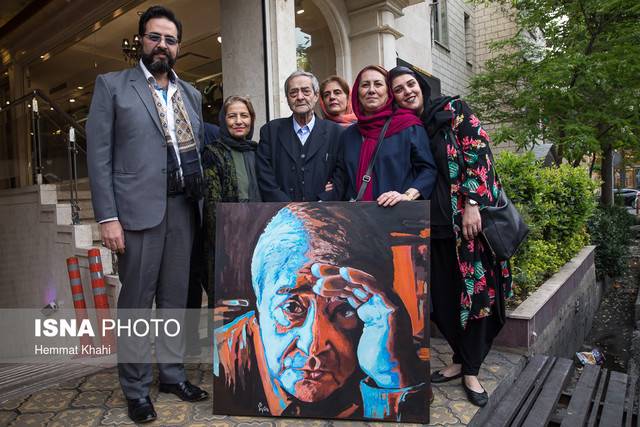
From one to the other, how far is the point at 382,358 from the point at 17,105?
8.61 meters

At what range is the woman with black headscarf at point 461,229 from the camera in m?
2.56

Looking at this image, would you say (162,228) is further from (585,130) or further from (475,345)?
(585,130)

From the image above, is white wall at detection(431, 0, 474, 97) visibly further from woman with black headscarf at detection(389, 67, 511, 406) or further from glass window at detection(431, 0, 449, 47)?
woman with black headscarf at detection(389, 67, 511, 406)

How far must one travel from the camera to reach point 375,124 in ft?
8.85

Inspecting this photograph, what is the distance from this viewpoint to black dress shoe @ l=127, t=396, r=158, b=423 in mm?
2553

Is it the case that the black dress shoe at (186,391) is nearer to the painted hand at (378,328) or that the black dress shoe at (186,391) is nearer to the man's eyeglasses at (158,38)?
the painted hand at (378,328)

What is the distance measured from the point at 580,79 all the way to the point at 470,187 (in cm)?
731

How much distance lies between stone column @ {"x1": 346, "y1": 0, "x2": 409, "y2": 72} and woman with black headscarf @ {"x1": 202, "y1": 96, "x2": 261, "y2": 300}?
5547mm

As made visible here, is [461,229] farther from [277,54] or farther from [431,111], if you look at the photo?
[277,54]

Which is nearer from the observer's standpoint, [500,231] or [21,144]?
[500,231]

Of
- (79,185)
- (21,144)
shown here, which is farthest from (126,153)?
(21,144)

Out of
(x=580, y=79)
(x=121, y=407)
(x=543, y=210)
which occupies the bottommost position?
(x=121, y=407)

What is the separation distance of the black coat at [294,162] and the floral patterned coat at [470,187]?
814mm

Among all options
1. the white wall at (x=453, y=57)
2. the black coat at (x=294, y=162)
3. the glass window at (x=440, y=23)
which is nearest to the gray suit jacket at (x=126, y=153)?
the black coat at (x=294, y=162)
